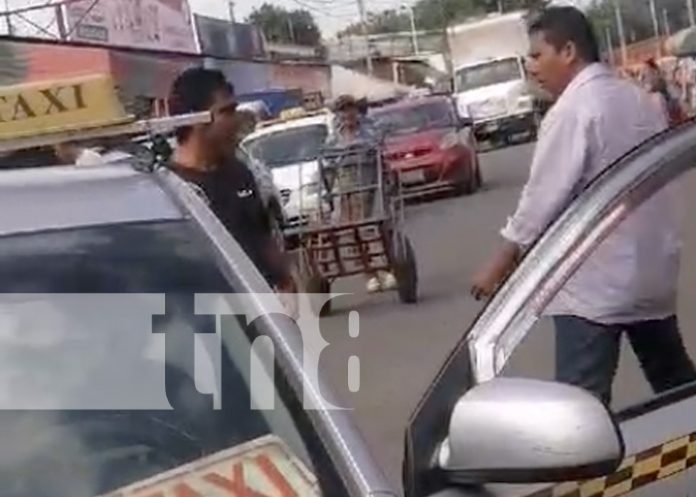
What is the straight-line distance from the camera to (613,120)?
592 cm

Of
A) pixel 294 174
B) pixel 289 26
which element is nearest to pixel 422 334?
pixel 294 174

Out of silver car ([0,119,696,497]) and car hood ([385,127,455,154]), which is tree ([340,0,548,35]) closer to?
car hood ([385,127,455,154])

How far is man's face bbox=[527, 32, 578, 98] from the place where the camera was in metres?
6.32

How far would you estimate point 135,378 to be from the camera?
3471mm

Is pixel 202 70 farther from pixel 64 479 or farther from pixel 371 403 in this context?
pixel 64 479

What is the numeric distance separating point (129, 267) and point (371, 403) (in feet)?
22.2

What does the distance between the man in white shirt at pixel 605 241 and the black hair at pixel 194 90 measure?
1.54 m

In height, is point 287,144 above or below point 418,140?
above

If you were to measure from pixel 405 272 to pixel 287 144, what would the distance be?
27.1ft

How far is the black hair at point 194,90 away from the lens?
758 centimetres

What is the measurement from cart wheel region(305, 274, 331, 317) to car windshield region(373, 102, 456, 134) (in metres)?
13.7

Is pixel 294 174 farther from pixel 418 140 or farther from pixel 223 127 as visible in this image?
pixel 223 127

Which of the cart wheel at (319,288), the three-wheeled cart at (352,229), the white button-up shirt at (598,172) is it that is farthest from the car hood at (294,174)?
the white button-up shirt at (598,172)

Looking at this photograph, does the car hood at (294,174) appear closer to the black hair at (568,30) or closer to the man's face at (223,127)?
the man's face at (223,127)
